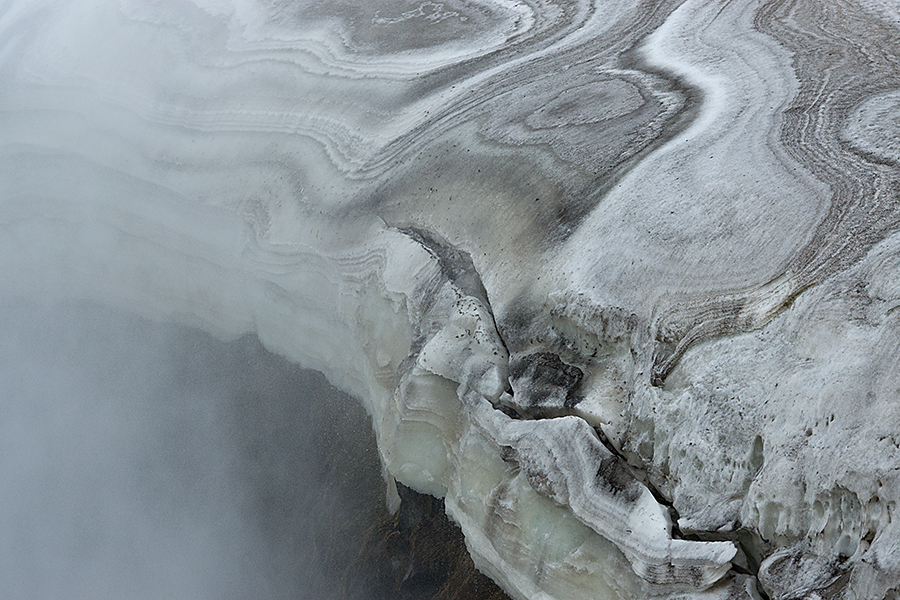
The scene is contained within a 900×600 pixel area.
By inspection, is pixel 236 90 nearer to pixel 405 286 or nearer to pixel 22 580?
pixel 405 286

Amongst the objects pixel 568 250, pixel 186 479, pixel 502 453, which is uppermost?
pixel 568 250

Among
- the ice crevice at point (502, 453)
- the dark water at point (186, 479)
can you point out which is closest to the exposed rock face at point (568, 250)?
the ice crevice at point (502, 453)

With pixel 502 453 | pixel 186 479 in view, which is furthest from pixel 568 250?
pixel 186 479

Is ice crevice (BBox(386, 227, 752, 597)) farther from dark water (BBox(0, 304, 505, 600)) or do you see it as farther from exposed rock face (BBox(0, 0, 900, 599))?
dark water (BBox(0, 304, 505, 600))

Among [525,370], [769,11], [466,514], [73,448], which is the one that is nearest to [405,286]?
[525,370]

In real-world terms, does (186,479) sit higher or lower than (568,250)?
lower

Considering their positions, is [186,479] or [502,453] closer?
[502,453]

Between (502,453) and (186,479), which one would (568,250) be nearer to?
(502,453)
